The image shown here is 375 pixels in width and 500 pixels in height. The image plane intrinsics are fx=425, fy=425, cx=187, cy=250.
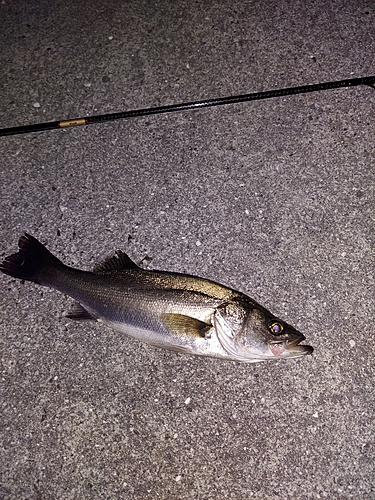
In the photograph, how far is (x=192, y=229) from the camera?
2850mm

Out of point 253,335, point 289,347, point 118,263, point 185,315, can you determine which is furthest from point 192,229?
point 289,347

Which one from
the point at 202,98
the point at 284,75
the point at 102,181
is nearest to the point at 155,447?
the point at 102,181

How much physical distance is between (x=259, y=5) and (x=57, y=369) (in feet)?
10.4

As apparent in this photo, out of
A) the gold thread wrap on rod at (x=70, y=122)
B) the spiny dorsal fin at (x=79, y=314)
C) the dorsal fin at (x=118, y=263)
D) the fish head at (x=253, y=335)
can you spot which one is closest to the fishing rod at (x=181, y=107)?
the gold thread wrap on rod at (x=70, y=122)

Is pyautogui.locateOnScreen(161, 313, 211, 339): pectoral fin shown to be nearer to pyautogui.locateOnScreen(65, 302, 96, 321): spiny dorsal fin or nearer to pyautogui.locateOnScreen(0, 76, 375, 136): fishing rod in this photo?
pyautogui.locateOnScreen(65, 302, 96, 321): spiny dorsal fin

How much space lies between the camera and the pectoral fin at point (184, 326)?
2.23 m

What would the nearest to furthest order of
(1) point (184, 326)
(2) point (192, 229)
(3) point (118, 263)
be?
(1) point (184, 326), (3) point (118, 263), (2) point (192, 229)

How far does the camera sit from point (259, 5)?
11.3 ft

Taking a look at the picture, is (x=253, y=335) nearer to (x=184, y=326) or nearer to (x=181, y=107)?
(x=184, y=326)

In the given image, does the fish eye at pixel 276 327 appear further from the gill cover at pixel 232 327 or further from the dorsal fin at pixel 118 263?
the dorsal fin at pixel 118 263

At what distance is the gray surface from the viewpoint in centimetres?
246

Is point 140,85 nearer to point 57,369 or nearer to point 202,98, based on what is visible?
point 202,98

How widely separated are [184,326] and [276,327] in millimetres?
490

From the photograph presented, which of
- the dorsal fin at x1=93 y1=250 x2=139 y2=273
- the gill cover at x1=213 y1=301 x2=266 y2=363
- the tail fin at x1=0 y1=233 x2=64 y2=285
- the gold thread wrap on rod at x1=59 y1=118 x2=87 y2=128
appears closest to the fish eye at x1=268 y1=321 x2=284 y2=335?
the gill cover at x1=213 y1=301 x2=266 y2=363
